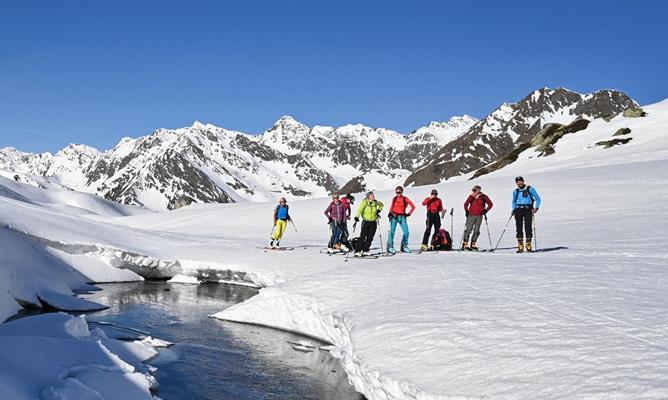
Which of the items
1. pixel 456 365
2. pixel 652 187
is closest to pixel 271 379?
pixel 456 365

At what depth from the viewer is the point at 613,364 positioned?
6555 millimetres

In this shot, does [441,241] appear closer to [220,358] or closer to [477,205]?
[477,205]

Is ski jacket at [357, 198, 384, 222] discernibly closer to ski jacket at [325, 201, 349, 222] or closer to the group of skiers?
the group of skiers

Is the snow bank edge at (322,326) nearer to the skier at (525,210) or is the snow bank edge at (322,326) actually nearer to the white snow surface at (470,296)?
the white snow surface at (470,296)

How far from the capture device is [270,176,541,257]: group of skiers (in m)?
18.7

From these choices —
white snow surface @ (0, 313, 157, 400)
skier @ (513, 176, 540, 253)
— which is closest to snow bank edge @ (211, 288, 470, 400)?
white snow surface @ (0, 313, 157, 400)

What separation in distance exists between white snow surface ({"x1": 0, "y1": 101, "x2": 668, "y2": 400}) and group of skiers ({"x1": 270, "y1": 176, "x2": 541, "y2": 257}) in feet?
4.53

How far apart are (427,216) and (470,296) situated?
946cm

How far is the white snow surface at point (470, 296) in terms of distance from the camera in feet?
22.9

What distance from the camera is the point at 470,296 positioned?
1113cm

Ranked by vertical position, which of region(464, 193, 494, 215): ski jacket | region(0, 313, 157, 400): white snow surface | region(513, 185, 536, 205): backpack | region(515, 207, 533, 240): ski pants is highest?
region(513, 185, 536, 205): backpack

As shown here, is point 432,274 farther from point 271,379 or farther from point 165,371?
point 165,371

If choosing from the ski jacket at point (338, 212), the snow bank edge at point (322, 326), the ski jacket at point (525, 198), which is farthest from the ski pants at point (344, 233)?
the snow bank edge at point (322, 326)

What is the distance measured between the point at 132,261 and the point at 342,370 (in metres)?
14.8
